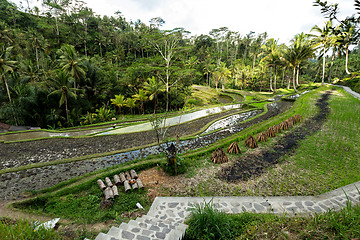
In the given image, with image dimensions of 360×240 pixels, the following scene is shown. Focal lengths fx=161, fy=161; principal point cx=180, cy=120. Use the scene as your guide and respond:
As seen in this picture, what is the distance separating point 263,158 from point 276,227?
4227 mm

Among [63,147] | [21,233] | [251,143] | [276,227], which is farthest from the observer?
[63,147]

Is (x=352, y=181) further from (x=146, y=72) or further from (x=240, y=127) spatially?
(x=146, y=72)

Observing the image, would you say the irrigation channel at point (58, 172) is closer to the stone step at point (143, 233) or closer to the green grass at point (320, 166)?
the stone step at point (143, 233)

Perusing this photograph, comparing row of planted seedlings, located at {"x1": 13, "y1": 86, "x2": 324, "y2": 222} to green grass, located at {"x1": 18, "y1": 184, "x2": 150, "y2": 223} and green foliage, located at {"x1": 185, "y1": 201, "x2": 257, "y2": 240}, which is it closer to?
green grass, located at {"x1": 18, "y1": 184, "x2": 150, "y2": 223}

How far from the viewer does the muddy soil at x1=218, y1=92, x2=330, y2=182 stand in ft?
18.7

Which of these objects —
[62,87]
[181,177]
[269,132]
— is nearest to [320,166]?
[269,132]

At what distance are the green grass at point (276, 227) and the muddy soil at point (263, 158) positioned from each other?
238 cm

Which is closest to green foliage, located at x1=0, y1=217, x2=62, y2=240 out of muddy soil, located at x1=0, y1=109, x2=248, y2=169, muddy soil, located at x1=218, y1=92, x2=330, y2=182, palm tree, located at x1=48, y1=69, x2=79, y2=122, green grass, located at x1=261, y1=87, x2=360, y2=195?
muddy soil, located at x1=218, y1=92, x2=330, y2=182

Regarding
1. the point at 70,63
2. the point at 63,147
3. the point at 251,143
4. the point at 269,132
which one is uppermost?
the point at 70,63

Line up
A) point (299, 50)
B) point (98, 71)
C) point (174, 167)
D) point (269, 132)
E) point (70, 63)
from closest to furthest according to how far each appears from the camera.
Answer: point (174, 167), point (269, 132), point (70, 63), point (98, 71), point (299, 50)

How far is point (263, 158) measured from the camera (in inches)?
263

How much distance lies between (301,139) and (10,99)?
22327 millimetres

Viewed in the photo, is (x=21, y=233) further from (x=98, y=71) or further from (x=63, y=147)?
(x=98, y=71)

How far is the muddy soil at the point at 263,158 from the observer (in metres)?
5.70
